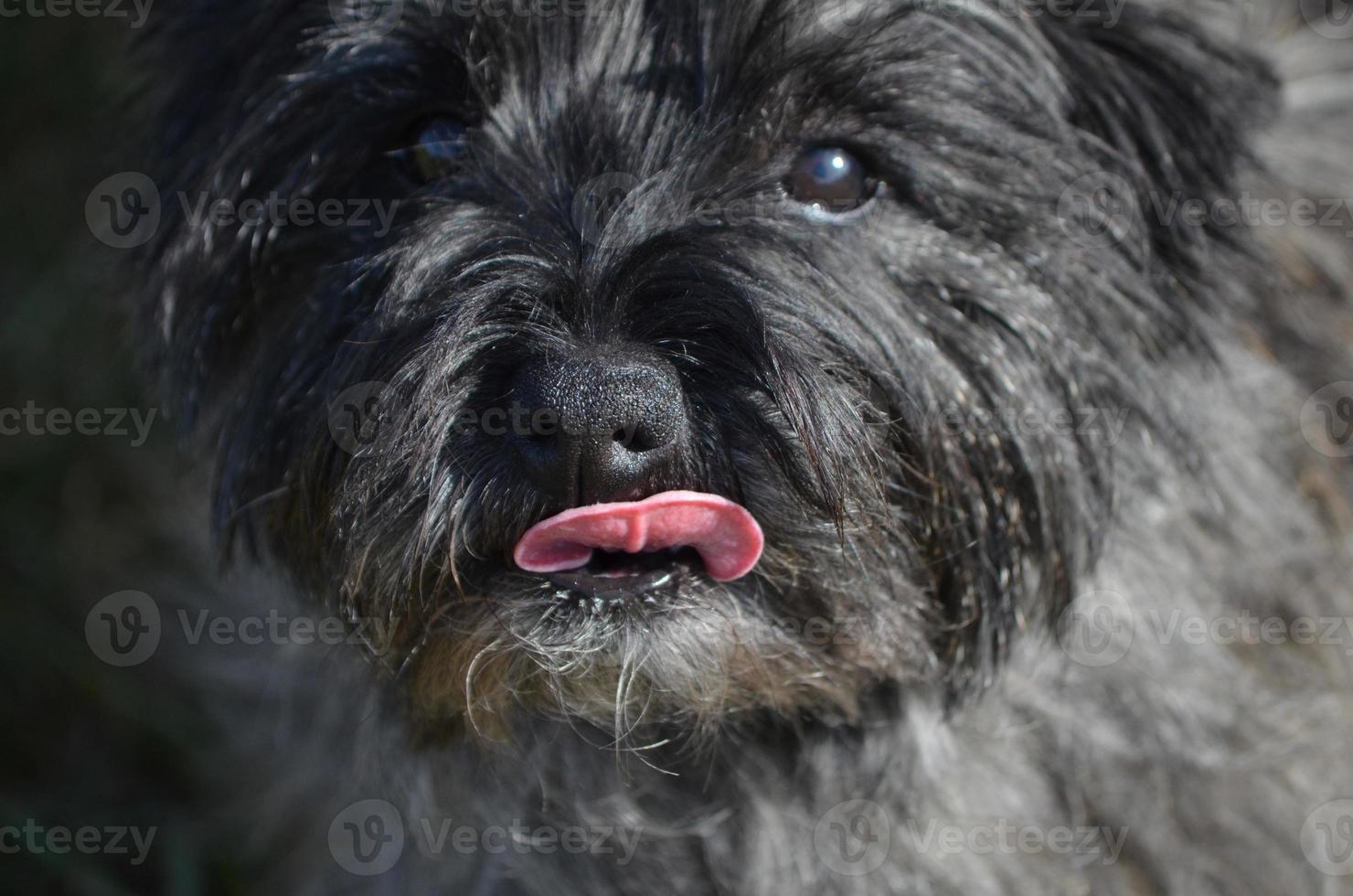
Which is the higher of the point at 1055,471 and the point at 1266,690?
the point at 1055,471

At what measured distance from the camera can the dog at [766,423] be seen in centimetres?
161

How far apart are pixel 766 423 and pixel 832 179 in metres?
0.39

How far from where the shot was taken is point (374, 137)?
1945 mm

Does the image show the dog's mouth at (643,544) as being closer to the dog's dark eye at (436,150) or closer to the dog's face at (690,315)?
the dog's face at (690,315)

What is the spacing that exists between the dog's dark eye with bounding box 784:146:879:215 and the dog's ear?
32 centimetres

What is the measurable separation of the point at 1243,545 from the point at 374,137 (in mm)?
1463

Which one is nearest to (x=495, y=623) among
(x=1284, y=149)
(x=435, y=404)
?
(x=435, y=404)

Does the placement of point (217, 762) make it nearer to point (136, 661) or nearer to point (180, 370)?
point (136, 661)

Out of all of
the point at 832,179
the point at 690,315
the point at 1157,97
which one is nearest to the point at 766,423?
the point at 690,315

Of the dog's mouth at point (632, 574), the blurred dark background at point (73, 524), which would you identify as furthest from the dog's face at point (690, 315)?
the blurred dark background at point (73, 524)

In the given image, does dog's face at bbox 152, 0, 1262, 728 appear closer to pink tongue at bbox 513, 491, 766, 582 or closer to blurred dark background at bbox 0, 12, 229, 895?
pink tongue at bbox 513, 491, 766, 582

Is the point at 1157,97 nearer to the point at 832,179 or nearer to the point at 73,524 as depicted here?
the point at 832,179

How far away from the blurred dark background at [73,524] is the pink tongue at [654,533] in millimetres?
1571

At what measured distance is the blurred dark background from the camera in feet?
9.62
